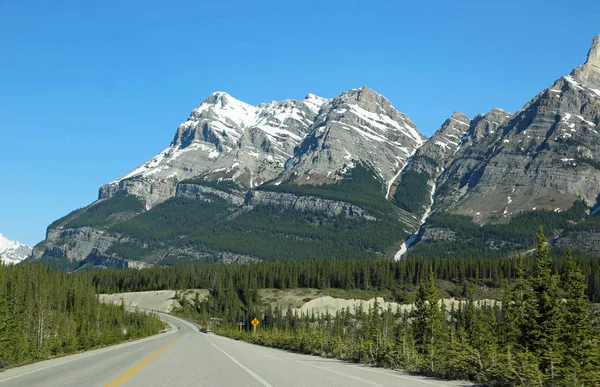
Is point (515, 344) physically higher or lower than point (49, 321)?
higher

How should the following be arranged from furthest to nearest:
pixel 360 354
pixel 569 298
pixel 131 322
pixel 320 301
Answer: pixel 320 301, pixel 131 322, pixel 569 298, pixel 360 354

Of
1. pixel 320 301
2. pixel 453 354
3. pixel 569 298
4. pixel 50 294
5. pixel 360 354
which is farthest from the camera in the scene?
pixel 320 301

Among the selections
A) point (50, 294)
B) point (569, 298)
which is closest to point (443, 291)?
point (50, 294)

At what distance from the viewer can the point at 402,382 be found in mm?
19812

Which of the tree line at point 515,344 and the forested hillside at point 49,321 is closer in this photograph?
the tree line at point 515,344

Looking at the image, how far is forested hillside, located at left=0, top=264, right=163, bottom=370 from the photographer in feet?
153

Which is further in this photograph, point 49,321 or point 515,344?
point 49,321

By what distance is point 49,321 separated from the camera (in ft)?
324

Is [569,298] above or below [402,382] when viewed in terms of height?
above

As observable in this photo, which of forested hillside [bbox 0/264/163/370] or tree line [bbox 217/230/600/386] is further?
forested hillside [bbox 0/264/163/370]

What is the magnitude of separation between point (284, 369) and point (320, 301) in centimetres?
15660

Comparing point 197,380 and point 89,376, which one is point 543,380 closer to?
point 197,380

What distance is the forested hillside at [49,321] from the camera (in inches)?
1837

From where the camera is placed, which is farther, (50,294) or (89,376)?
(50,294)
